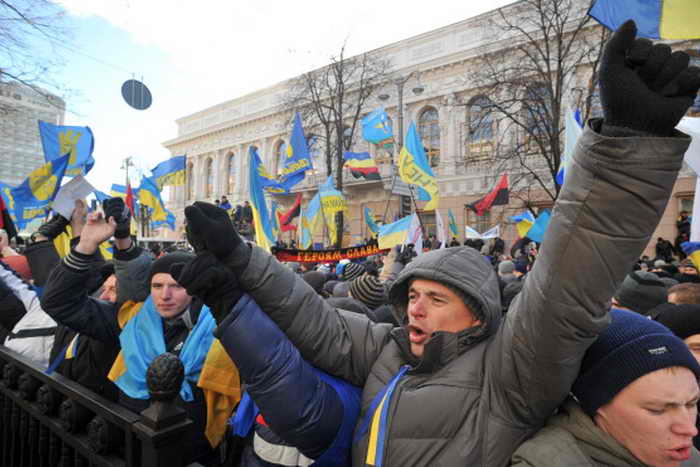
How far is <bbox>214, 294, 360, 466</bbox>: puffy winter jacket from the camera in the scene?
45.7 inches

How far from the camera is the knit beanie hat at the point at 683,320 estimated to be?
1799 mm

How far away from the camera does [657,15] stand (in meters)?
3.56

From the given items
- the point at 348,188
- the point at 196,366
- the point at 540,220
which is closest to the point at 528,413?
the point at 196,366

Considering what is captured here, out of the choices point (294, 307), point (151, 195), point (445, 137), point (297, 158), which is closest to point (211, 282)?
point (294, 307)

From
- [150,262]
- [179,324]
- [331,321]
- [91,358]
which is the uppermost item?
[150,262]

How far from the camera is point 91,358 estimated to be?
7.75ft

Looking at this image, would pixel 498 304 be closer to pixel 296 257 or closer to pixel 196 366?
pixel 196 366

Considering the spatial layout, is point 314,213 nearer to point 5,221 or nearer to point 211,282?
point 5,221

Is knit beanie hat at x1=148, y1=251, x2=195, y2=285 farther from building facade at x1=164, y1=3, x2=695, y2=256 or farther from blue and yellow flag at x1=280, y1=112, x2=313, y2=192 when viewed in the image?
building facade at x1=164, y1=3, x2=695, y2=256

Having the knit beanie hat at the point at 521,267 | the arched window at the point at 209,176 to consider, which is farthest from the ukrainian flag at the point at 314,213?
the arched window at the point at 209,176

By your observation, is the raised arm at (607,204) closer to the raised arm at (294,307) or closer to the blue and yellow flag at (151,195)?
the raised arm at (294,307)

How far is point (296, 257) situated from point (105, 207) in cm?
407

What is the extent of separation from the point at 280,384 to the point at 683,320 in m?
1.94

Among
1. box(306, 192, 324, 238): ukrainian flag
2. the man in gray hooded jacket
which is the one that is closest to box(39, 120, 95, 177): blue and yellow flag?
box(306, 192, 324, 238): ukrainian flag
